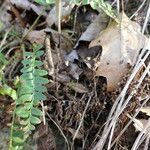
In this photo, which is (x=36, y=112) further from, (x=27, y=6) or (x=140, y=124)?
(x=27, y=6)

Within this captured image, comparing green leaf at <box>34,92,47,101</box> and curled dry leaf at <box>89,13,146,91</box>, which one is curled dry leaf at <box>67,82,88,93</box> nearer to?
curled dry leaf at <box>89,13,146,91</box>

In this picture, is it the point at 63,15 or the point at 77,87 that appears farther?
the point at 63,15

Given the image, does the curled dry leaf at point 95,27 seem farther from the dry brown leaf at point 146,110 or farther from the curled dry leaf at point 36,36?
the dry brown leaf at point 146,110

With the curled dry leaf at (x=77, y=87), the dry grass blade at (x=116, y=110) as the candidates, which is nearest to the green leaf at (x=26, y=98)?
the curled dry leaf at (x=77, y=87)

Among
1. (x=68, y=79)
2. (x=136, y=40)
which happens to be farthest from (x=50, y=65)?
(x=136, y=40)

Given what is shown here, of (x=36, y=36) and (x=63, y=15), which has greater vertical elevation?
(x=63, y=15)

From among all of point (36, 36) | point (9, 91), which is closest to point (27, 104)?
point (9, 91)
